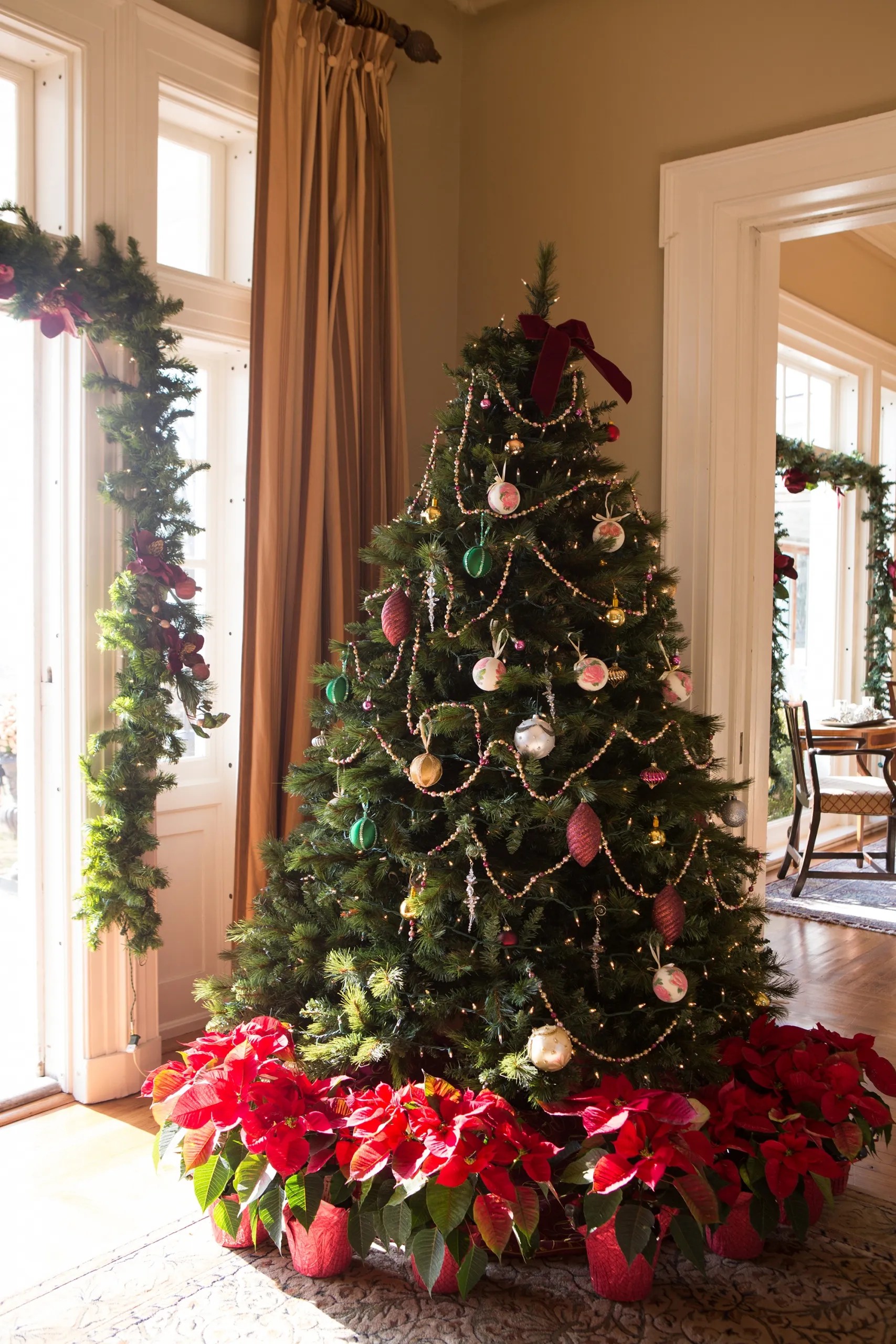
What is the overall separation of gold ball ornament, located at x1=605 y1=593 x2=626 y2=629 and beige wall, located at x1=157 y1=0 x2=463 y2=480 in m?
1.54

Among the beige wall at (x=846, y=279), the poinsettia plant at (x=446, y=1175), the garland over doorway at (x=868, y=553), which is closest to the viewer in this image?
the poinsettia plant at (x=446, y=1175)

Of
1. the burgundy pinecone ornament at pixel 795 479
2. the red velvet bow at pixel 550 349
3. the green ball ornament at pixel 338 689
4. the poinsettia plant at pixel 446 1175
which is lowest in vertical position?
the poinsettia plant at pixel 446 1175

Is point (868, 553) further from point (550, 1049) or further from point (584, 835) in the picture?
point (550, 1049)

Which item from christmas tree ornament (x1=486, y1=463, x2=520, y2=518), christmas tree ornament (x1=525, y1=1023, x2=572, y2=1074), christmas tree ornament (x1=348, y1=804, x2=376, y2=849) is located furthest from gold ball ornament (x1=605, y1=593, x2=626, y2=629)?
christmas tree ornament (x1=525, y1=1023, x2=572, y2=1074)

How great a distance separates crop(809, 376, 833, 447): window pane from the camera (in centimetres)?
611

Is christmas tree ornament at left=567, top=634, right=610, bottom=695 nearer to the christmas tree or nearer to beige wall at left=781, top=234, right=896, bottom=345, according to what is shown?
the christmas tree

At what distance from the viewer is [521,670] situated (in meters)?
2.10

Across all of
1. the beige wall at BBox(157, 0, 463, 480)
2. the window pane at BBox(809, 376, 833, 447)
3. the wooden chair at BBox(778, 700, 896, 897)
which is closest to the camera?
the beige wall at BBox(157, 0, 463, 480)

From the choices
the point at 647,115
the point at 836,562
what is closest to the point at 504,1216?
the point at 647,115

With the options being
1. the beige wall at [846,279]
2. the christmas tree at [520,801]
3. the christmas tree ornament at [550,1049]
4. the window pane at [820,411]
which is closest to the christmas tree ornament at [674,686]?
the christmas tree at [520,801]

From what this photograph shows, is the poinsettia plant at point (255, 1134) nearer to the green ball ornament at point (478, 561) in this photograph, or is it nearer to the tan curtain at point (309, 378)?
the tan curtain at point (309, 378)

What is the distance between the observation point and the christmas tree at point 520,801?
6.93 feet

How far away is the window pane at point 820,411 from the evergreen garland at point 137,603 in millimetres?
4300

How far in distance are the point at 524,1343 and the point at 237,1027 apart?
0.85 m
